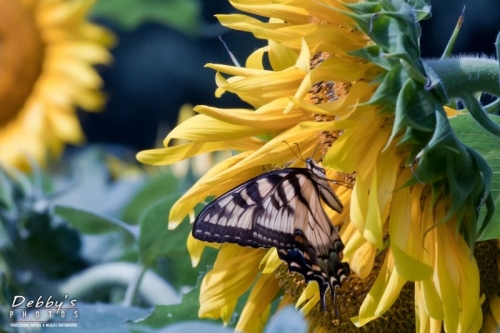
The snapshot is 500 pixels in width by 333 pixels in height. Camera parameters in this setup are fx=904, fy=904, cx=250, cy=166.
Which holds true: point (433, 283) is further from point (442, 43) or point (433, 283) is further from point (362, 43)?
point (442, 43)

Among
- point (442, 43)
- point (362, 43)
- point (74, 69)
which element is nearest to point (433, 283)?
point (362, 43)

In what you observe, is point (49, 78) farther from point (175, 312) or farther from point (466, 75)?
point (466, 75)

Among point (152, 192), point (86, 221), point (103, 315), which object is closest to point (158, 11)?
point (152, 192)

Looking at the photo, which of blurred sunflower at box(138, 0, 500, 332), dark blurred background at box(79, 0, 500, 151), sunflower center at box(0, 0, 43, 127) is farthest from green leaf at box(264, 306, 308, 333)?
dark blurred background at box(79, 0, 500, 151)

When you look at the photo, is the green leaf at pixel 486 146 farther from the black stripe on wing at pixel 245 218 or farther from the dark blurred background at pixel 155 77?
the dark blurred background at pixel 155 77

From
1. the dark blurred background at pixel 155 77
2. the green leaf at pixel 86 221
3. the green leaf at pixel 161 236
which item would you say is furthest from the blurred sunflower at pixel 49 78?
the dark blurred background at pixel 155 77
